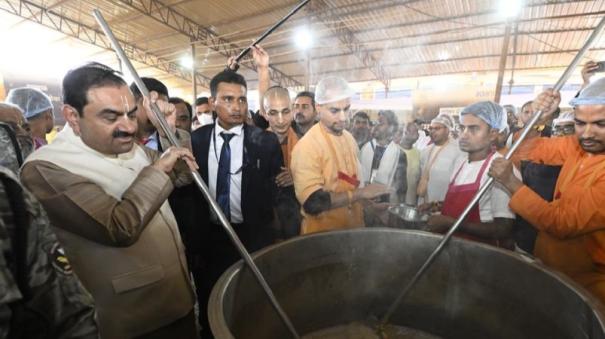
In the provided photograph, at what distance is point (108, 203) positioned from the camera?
1.00 m

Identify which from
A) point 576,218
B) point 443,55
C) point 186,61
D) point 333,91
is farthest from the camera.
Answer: point 186,61

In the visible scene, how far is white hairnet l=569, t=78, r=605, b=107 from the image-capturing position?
1.39m

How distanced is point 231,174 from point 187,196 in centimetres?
32

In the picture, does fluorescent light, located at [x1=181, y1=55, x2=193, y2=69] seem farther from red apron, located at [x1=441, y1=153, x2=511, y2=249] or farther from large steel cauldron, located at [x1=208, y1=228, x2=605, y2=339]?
Result: large steel cauldron, located at [x1=208, y1=228, x2=605, y2=339]

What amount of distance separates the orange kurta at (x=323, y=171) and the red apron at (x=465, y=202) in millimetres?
592

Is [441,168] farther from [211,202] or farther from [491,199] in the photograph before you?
[211,202]

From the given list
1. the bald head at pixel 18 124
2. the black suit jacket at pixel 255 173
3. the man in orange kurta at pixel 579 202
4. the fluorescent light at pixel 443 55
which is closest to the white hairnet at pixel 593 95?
the man in orange kurta at pixel 579 202

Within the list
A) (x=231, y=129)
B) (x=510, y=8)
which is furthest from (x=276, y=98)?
(x=510, y=8)

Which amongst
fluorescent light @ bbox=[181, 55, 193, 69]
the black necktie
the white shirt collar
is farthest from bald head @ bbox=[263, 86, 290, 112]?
fluorescent light @ bbox=[181, 55, 193, 69]

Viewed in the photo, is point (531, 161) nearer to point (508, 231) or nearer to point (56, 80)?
point (508, 231)

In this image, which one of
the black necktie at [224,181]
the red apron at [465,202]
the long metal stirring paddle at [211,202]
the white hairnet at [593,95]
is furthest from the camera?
the black necktie at [224,181]

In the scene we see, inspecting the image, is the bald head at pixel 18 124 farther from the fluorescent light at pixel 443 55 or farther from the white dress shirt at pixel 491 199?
the fluorescent light at pixel 443 55

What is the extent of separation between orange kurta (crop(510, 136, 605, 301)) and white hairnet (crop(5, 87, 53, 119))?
3654 mm

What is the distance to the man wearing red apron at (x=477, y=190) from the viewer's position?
5.71 feet
